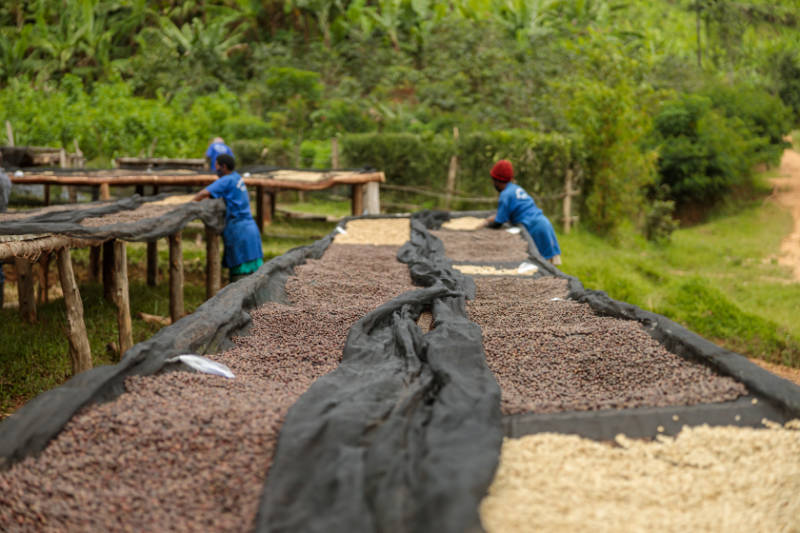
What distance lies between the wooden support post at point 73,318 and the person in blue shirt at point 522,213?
3.28 m

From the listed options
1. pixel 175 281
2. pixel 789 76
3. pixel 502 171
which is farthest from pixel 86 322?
pixel 789 76

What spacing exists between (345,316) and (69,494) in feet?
4.78

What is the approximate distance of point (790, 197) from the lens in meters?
15.5

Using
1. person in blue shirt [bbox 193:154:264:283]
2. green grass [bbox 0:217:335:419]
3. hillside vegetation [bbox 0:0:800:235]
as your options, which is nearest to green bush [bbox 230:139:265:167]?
hillside vegetation [bbox 0:0:800:235]

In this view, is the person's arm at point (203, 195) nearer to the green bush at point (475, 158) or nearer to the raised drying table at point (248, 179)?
the raised drying table at point (248, 179)

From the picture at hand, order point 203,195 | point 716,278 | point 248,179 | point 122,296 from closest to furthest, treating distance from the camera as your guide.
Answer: point 122,296, point 203,195, point 248,179, point 716,278

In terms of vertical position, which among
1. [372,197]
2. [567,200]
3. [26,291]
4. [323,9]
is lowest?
[26,291]

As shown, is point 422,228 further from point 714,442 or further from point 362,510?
point 362,510

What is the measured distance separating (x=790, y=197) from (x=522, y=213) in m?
12.6

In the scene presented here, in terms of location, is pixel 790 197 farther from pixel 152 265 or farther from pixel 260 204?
pixel 152 265

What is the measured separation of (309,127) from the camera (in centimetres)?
A: 1681

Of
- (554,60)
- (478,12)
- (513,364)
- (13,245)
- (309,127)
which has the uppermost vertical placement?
(478,12)

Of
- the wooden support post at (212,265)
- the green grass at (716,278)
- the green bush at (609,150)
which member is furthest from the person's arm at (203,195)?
the green bush at (609,150)

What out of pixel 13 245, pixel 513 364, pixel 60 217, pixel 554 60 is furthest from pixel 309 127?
pixel 513 364
